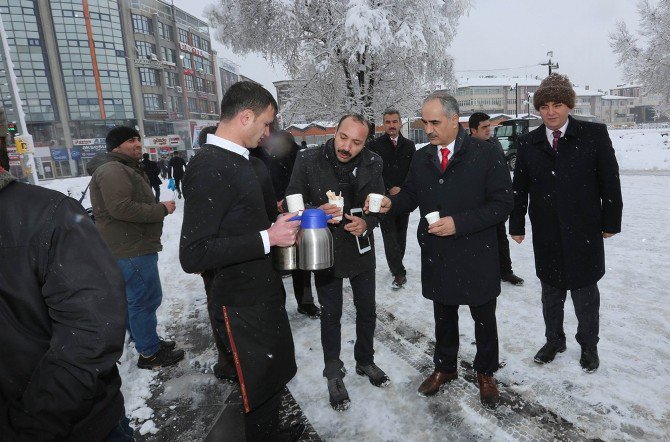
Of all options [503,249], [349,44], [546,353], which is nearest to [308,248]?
[546,353]

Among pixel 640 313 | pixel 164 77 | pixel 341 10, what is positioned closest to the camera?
pixel 640 313

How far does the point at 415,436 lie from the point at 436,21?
524 inches

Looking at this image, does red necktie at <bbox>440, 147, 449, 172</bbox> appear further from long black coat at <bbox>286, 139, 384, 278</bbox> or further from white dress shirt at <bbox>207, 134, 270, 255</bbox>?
white dress shirt at <bbox>207, 134, 270, 255</bbox>

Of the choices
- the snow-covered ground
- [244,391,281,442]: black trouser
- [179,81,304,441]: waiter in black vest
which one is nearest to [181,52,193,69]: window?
the snow-covered ground

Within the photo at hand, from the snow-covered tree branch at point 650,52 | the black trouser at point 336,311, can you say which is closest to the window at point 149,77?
the snow-covered tree branch at point 650,52

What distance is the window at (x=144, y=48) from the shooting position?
47.4m

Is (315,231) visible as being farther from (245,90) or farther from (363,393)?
(363,393)

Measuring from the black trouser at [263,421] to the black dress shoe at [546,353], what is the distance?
2278mm

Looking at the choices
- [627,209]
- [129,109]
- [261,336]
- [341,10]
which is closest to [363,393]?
[261,336]

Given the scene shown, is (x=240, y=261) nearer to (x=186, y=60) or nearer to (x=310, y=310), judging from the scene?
(x=310, y=310)

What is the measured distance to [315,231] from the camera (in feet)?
6.91

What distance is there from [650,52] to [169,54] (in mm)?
52968

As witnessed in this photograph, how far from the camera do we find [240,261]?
194 centimetres

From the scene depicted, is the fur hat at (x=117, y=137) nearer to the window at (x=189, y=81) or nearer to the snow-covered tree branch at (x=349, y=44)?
the snow-covered tree branch at (x=349, y=44)
